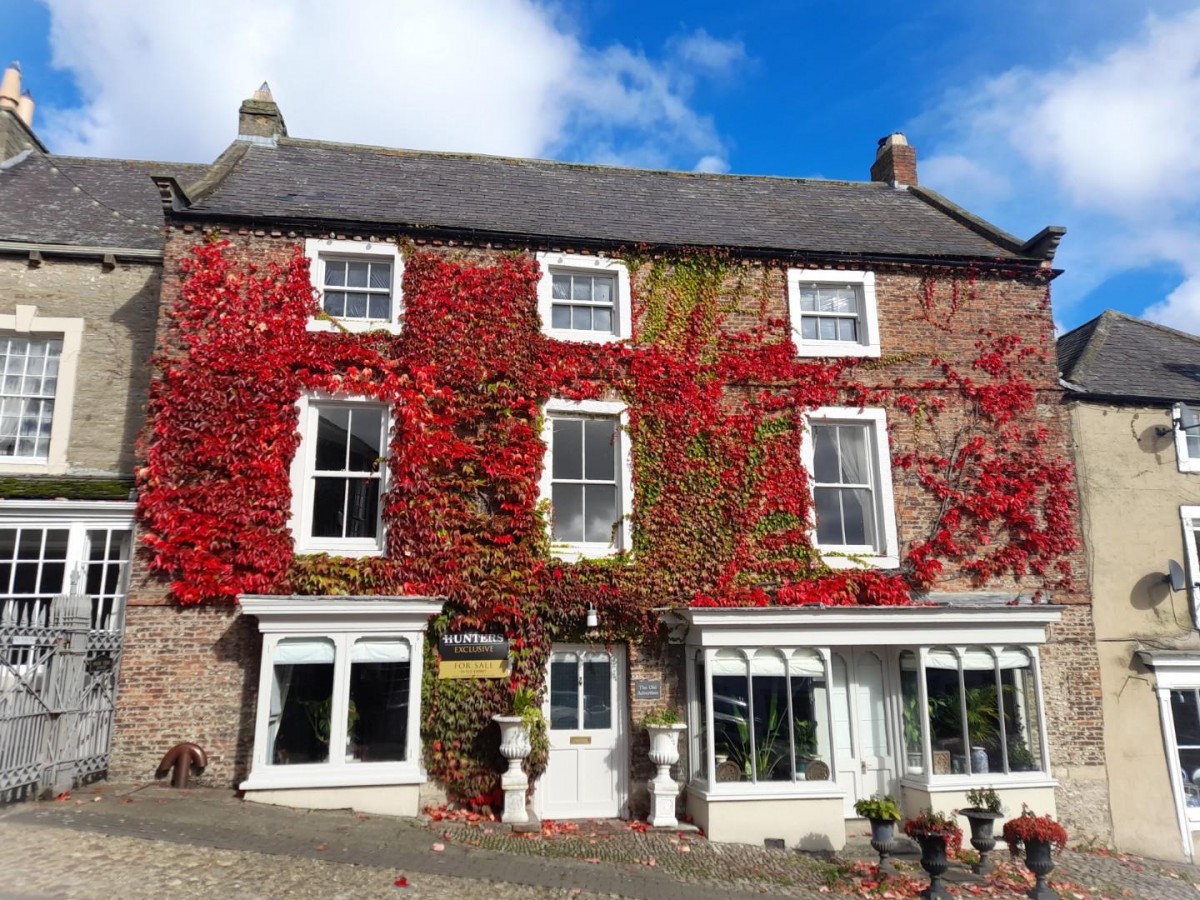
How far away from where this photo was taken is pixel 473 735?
10664mm

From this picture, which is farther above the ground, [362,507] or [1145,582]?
[362,507]

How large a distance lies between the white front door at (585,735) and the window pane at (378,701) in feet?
6.30

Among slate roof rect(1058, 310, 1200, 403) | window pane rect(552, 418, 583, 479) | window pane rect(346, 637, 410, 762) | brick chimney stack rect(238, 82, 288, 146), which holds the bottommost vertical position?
window pane rect(346, 637, 410, 762)

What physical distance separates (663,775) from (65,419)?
990 cm

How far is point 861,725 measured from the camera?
37.3 feet

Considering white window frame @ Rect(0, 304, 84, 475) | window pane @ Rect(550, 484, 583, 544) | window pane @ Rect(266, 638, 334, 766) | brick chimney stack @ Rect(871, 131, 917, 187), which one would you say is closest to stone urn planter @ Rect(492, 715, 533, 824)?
window pane @ Rect(266, 638, 334, 766)

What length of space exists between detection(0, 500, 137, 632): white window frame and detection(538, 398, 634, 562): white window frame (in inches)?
214

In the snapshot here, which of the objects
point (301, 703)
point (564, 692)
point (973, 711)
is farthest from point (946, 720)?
point (301, 703)

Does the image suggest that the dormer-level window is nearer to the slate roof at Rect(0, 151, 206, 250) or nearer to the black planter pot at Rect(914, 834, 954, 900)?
the black planter pot at Rect(914, 834, 954, 900)

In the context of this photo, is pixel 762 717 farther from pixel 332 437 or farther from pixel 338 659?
pixel 332 437

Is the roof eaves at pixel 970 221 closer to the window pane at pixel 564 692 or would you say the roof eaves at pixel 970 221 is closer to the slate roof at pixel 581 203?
the slate roof at pixel 581 203

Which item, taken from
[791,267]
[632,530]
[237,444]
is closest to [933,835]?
[632,530]

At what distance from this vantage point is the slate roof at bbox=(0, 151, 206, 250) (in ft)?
43.0

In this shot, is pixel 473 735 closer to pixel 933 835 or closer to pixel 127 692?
pixel 127 692
